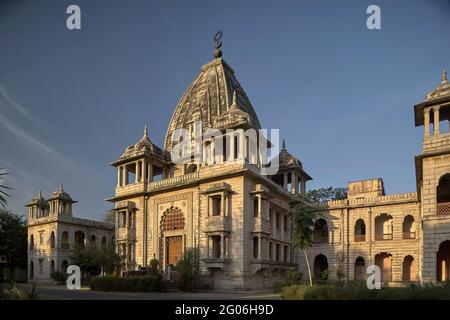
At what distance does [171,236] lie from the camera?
3394cm

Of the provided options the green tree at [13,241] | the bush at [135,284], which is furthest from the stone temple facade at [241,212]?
the green tree at [13,241]

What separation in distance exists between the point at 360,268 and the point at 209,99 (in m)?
23.9

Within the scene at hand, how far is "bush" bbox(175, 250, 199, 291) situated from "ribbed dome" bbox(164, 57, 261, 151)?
15.8 metres

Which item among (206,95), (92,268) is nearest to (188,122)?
(206,95)

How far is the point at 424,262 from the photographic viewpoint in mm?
22500

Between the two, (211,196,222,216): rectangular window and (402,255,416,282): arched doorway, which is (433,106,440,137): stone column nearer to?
(211,196,222,216): rectangular window

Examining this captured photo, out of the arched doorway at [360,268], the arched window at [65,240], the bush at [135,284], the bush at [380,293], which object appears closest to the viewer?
the bush at [380,293]

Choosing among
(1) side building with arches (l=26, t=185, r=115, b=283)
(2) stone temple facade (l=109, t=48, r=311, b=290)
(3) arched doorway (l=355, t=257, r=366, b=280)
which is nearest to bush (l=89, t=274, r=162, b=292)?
(2) stone temple facade (l=109, t=48, r=311, b=290)

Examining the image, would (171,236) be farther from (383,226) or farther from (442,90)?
(442,90)

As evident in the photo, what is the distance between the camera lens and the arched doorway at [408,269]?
37188mm

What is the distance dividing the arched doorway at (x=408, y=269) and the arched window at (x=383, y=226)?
285 cm

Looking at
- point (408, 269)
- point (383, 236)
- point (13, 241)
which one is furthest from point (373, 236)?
point (13, 241)

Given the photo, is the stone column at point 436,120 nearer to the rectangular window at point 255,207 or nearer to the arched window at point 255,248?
the rectangular window at point 255,207
